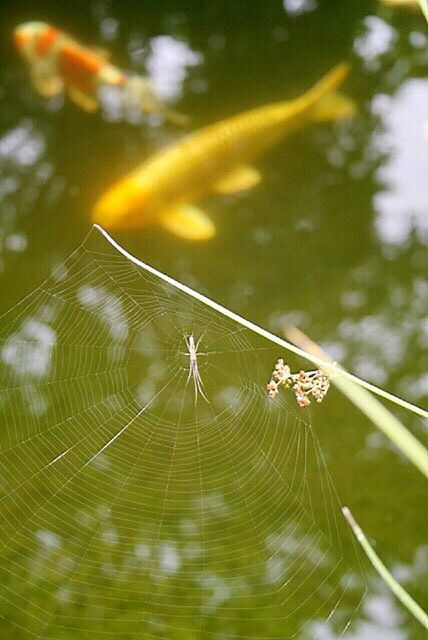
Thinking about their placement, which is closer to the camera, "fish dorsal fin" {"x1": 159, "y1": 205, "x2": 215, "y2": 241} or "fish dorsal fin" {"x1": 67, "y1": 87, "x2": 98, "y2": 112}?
"fish dorsal fin" {"x1": 159, "y1": 205, "x2": 215, "y2": 241}

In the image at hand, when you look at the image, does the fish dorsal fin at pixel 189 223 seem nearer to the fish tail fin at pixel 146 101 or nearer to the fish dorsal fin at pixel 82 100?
the fish tail fin at pixel 146 101

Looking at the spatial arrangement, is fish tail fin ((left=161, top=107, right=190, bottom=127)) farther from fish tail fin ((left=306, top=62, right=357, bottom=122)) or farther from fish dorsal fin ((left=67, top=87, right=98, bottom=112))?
fish tail fin ((left=306, top=62, right=357, bottom=122))

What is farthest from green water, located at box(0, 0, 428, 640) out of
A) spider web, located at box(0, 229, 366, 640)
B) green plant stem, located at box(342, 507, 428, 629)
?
green plant stem, located at box(342, 507, 428, 629)

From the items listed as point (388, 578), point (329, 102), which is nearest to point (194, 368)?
point (329, 102)

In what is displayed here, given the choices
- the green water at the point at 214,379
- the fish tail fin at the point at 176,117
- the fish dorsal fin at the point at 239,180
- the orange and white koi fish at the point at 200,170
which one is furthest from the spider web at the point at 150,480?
the fish tail fin at the point at 176,117

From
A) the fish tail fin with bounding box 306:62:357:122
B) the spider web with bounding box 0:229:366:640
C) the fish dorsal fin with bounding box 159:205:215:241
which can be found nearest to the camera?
the spider web with bounding box 0:229:366:640

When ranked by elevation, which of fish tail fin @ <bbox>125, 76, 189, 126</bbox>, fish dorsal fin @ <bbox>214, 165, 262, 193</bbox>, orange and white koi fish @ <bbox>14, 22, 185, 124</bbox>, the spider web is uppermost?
orange and white koi fish @ <bbox>14, 22, 185, 124</bbox>

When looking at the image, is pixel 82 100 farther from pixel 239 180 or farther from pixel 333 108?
pixel 333 108

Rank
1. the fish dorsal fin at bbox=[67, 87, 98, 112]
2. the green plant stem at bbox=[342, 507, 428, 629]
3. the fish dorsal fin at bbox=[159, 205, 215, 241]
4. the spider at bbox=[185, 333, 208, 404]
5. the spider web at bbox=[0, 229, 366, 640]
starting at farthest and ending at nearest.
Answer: the fish dorsal fin at bbox=[67, 87, 98, 112] → the fish dorsal fin at bbox=[159, 205, 215, 241] → the spider at bbox=[185, 333, 208, 404] → the spider web at bbox=[0, 229, 366, 640] → the green plant stem at bbox=[342, 507, 428, 629]
